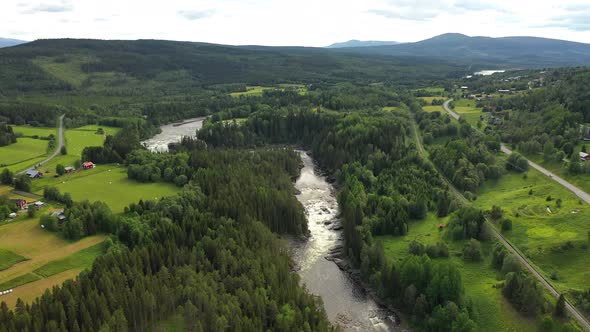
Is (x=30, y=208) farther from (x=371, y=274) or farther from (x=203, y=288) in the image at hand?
(x=371, y=274)

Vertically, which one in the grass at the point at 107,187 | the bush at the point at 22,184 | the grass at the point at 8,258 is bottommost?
the grass at the point at 8,258

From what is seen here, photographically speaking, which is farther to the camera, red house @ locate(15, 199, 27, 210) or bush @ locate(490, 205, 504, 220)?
bush @ locate(490, 205, 504, 220)

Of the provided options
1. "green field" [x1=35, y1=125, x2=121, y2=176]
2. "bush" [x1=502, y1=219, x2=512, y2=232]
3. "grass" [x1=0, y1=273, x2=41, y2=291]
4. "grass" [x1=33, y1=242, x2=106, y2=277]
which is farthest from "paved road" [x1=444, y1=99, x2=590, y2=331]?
"green field" [x1=35, y1=125, x2=121, y2=176]

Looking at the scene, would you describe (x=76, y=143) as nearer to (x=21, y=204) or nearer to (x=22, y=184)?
(x=22, y=184)

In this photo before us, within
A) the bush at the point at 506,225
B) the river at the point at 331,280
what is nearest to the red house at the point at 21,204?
the river at the point at 331,280

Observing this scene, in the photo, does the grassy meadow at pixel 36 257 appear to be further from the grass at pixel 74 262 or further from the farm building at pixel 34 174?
the farm building at pixel 34 174

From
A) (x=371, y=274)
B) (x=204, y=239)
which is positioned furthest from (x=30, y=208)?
(x=371, y=274)

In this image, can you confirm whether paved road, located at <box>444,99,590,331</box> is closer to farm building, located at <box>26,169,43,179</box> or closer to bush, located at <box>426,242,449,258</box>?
bush, located at <box>426,242,449,258</box>
